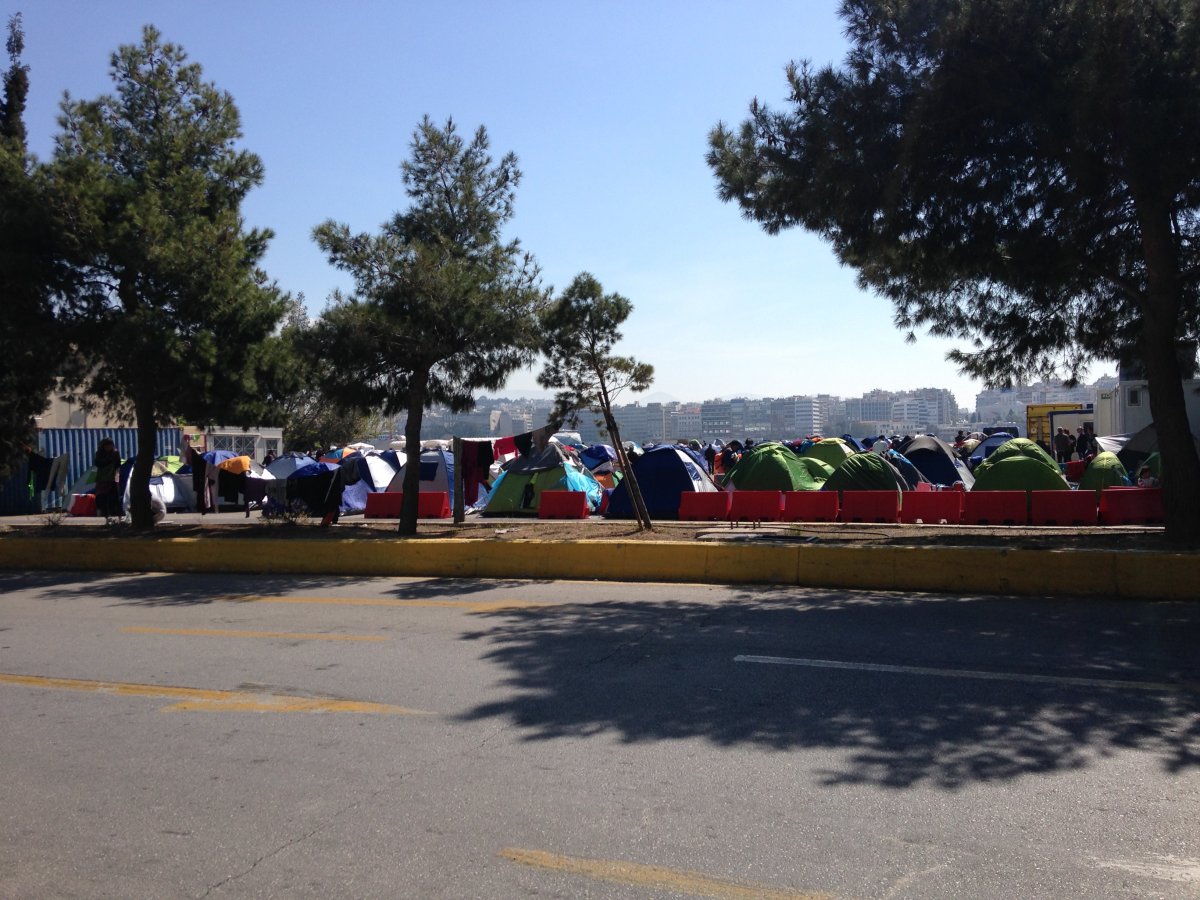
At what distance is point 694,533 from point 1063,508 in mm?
7429

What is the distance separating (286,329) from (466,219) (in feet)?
12.6

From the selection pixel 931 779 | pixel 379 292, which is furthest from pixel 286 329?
pixel 931 779

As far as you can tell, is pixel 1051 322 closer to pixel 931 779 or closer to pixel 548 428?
pixel 548 428

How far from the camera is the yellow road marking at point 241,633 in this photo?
9.44m

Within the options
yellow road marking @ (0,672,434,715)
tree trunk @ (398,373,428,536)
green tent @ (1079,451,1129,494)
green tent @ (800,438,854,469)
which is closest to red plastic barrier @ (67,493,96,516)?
tree trunk @ (398,373,428,536)

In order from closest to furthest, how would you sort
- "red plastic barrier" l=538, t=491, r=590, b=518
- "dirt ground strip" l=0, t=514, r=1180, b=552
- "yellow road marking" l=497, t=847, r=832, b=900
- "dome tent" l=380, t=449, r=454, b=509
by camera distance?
1. "yellow road marking" l=497, t=847, r=832, b=900
2. "dirt ground strip" l=0, t=514, r=1180, b=552
3. "red plastic barrier" l=538, t=491, r=590, b=518
4. "dome tent" l=380, t=449, r=454, b=509

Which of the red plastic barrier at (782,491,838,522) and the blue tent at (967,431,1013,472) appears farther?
the blue tent at (967,431,1013,472)

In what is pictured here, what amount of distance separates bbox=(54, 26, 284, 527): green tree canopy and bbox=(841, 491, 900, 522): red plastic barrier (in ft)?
36.6

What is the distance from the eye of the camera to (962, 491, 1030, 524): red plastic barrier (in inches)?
725

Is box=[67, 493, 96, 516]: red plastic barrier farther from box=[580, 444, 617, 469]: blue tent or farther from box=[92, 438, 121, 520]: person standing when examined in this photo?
box=[580, 444, 617, 469]: blue tent

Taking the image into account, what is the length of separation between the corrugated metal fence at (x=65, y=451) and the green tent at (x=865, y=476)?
20.2 meters

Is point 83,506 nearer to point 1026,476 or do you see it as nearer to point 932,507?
point 932,507

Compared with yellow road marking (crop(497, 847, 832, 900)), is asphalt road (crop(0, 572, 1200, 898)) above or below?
above

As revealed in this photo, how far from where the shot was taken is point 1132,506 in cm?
1762
